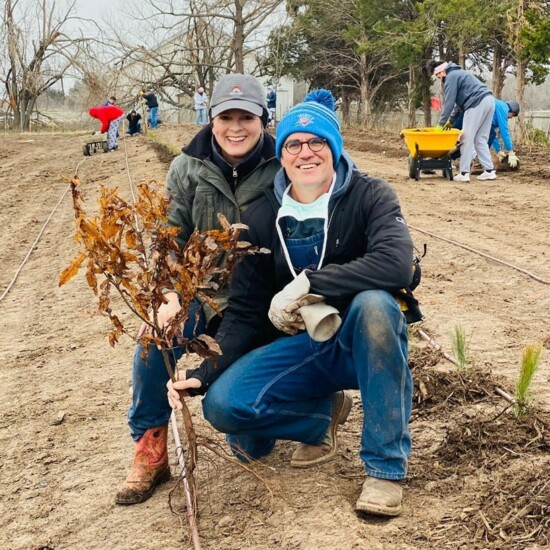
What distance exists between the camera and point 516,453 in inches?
114

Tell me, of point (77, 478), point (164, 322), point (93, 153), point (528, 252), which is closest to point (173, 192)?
point (164, 322)

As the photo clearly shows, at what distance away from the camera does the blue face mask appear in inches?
112

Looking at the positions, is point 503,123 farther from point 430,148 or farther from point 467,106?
point 430,148

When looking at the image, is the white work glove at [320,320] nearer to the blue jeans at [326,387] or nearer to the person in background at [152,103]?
the blue jeans at [326,387]

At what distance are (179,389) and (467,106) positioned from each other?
9.06 meters

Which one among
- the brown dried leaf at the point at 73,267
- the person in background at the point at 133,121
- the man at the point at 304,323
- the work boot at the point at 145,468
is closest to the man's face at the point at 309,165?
Answer: the man at the point at 304,323

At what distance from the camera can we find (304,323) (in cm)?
275

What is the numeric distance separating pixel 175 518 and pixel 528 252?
4725mm

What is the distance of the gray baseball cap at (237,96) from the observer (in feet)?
10.5

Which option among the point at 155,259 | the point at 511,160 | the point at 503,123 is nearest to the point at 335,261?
the point at 155,259

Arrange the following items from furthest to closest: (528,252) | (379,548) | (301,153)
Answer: (528,252), (301,153), (379,548)

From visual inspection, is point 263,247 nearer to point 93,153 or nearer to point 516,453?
point 516,453

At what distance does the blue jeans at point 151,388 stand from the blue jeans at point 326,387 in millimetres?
273

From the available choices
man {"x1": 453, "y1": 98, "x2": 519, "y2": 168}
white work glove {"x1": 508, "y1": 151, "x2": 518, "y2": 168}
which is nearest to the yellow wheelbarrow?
man {"x1": 453, "y1": 98, "x2": 519, "y2": 168}
